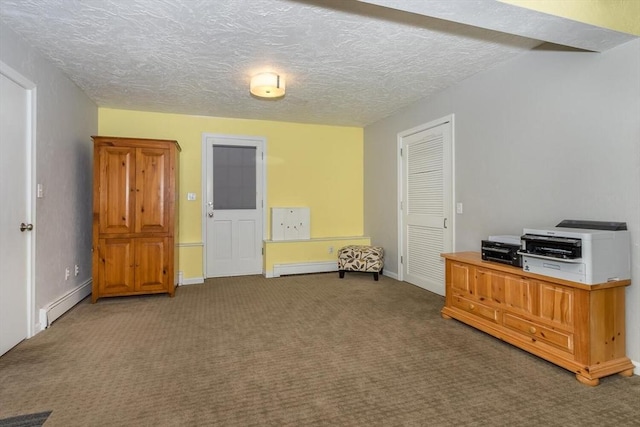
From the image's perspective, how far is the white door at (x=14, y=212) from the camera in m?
2.44

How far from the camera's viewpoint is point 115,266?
3.78m

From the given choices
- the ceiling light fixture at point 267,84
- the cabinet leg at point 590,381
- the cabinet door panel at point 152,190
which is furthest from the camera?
the cabinet door panel at point 152,190

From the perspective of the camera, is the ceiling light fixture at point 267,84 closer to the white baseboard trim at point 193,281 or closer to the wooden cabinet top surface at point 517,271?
the wooden cabinet top surface at point 517,271

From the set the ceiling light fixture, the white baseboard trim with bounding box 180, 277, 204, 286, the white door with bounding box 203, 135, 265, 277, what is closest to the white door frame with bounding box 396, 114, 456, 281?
the ceiling light fixture

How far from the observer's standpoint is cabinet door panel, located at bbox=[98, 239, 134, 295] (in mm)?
3732

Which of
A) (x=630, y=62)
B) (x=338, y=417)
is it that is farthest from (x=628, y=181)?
(x=338, y=417)

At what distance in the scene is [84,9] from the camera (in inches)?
89.1

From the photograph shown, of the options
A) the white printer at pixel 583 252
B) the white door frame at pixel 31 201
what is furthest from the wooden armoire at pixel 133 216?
the white printer at pixel 583 252

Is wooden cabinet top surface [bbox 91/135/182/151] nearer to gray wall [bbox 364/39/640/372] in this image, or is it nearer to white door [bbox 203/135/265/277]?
A: white door [bbox 203/135/265/277]

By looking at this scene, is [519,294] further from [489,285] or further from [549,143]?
[549,143]

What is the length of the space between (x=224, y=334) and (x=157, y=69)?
256cm

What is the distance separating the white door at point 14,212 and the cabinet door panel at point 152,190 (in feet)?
3.70

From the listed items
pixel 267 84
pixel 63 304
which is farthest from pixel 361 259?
pixel 63 304

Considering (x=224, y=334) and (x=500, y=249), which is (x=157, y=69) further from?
(x=500, y=249)
